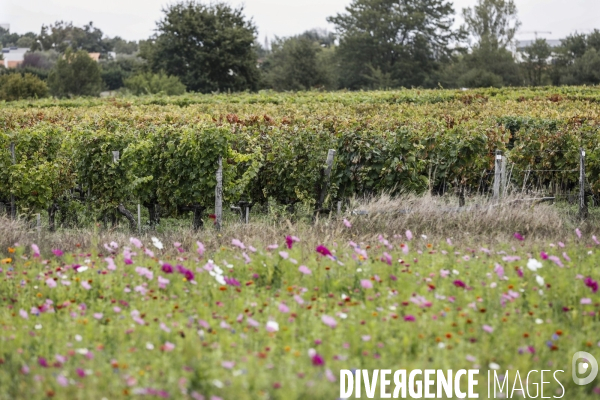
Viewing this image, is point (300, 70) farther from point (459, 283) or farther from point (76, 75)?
point (459, 283)

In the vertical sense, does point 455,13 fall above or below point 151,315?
above

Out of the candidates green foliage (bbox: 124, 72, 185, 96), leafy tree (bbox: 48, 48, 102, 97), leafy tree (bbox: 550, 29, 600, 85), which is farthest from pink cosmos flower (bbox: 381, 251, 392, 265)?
leafy tree (bbox: 550, 29, 600, 85)

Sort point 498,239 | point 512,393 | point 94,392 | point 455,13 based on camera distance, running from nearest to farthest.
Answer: point 94,392, point 512,393, point 498,239, point 455,13

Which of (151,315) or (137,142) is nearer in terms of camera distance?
(151,315)

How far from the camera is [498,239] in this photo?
7.11 meters

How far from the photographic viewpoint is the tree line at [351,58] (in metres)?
48.6

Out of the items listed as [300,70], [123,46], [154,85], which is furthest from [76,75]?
[123,46]

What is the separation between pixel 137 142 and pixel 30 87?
101ft

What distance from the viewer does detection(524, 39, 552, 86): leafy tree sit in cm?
5762

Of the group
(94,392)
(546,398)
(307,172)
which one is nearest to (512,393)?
(546,398)

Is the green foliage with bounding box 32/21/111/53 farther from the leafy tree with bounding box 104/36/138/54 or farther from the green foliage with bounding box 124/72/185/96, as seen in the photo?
the green foliage with bounding box 124/72/185/96

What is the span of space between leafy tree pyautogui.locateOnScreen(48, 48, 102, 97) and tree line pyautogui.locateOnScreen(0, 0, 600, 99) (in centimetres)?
7

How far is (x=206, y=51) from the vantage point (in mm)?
49625

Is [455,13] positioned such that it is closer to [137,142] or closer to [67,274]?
[137,142]
